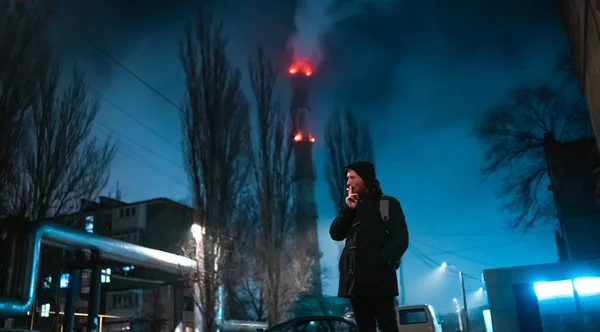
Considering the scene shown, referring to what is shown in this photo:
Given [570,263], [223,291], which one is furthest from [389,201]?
[223,291]

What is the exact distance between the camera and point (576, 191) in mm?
25703

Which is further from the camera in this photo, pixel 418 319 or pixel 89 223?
pixel 89 223

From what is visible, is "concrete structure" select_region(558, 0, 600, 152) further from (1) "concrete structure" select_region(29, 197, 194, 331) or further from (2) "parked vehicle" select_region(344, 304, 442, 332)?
(1) "concrete structure" select_region(29, 197, 194, 331)

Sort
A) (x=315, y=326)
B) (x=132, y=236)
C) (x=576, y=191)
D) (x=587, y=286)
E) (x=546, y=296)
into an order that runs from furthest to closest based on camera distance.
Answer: (x=132, y=236) → (x=576, y=191) → (x=546, y=296) → (x=587, y=286) → (x=315, y=326)

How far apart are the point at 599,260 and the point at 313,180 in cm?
2977

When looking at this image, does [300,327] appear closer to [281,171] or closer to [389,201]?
[389,201]

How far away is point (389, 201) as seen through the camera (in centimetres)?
297

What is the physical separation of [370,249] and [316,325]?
20.6 feet

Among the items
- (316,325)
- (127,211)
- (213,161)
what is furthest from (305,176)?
(316,325)

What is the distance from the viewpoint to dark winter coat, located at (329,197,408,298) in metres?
2.78

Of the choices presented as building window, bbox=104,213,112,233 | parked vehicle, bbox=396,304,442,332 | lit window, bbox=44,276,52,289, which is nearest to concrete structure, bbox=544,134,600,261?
parked vehicle, bbox=396,304,442,332

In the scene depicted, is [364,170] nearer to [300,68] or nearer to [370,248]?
[370,248]

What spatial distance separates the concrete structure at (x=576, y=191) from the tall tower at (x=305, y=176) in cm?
1366

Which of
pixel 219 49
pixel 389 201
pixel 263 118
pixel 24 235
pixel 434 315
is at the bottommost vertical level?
pixel 434 315
